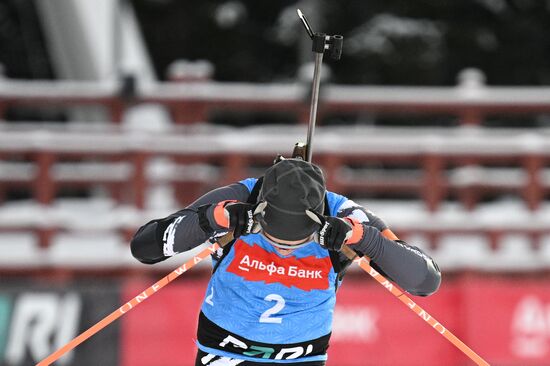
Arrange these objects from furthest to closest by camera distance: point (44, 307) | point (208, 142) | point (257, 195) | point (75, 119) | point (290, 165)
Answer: point (75, 119)
point (208, 142)
point (44, 307)
point (257, 195)
point (290, 165)

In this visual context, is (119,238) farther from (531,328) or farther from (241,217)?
(241,217)

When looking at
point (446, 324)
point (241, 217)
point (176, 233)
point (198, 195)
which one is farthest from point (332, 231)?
point (198, 195)

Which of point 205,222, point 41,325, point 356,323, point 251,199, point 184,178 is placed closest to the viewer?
point 205,222

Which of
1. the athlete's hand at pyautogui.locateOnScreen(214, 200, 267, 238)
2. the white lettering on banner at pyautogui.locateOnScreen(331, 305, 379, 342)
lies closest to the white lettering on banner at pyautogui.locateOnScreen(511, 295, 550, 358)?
the white lettering on banner at pyautogui.locateOnScreen(331, 305, 379, 342)

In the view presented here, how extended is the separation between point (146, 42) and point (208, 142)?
11834 millimetres

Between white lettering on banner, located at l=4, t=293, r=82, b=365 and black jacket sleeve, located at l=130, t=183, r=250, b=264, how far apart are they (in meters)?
4.61

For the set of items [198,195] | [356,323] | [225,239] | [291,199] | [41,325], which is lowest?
[41,325]

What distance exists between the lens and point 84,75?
495 inches

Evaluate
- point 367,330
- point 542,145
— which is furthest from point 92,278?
point 542,145

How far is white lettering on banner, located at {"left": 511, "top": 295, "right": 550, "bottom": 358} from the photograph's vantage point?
30.3ft

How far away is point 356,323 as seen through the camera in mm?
9234

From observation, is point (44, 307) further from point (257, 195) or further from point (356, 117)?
point (356, 117)

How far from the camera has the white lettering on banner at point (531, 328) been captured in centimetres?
924

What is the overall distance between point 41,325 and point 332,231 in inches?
212
